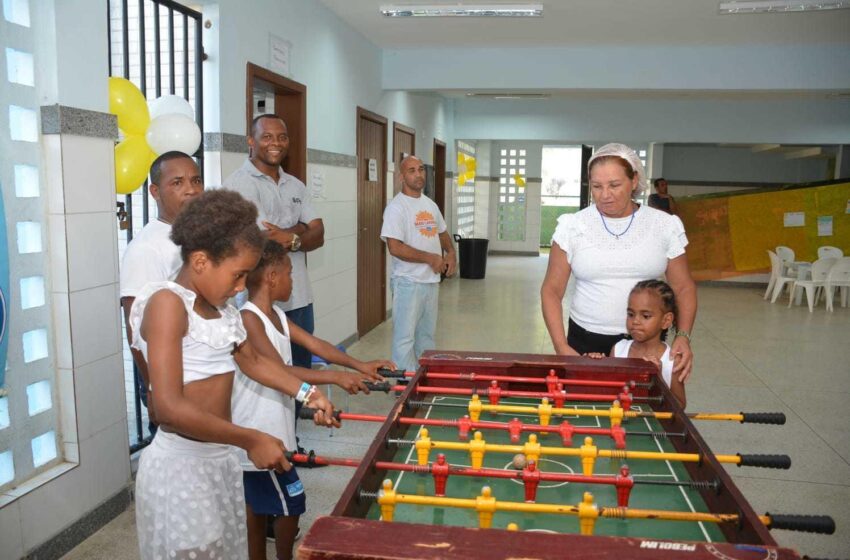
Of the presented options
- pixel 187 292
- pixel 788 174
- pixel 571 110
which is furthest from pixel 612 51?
pixel 788 174

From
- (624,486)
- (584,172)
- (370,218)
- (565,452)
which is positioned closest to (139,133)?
(565,452)

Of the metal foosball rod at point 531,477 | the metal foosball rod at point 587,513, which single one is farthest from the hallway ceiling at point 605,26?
the metal foosball rod at point 587,513

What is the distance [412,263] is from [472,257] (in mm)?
6647

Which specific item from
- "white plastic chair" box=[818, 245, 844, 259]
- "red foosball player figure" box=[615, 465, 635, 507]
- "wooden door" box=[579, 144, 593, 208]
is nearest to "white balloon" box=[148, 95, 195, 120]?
"red foosball player figure" box=[615, 465, 635, 507]

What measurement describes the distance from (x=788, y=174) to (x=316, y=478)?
41.8 ft

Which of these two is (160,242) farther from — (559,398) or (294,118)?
(294,118)

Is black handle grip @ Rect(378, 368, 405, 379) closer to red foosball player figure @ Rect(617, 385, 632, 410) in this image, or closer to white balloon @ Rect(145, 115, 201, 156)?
red foosball player figure @ Rect(617, 385, 632, 410)

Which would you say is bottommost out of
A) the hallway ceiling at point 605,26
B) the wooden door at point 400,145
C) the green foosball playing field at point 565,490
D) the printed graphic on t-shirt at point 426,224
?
the green foosball playing field at point 565,490

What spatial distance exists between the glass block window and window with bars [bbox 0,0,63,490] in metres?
9.87

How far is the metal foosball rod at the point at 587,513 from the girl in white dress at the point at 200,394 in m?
0.33

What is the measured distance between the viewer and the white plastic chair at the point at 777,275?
922 cm

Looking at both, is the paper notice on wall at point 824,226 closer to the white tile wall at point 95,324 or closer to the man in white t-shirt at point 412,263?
the man in white t-shirt at point 412,263

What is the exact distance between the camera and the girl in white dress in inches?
63.2

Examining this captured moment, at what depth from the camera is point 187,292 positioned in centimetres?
167
